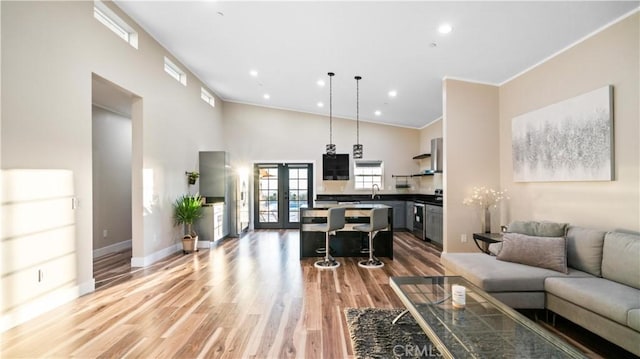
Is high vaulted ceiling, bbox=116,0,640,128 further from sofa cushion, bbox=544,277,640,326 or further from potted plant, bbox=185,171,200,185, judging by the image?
sofa cushion, bbox=544,277,640,326

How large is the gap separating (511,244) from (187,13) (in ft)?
16.4

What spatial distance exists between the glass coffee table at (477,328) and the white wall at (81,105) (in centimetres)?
375

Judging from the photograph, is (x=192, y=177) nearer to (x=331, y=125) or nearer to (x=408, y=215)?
(x=331, y=125)

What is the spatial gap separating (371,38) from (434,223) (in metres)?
4.06

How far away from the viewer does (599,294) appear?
93.0 inches

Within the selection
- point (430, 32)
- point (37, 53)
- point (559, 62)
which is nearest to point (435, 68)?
point (430, 32)

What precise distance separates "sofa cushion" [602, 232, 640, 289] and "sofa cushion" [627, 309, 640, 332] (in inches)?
25.4

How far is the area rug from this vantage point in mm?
2299

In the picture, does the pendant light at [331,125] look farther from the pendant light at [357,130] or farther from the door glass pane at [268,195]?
the door glass pane at [268,195]

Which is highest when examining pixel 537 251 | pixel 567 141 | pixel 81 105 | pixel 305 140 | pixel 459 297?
pixel 305 140

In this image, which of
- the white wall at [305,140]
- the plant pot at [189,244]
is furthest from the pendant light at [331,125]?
the plant pot at [189,244]

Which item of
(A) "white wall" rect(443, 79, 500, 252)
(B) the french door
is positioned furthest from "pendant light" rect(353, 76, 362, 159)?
(B) the french door

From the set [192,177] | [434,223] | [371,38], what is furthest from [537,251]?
[192,177]

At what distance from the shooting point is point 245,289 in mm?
3758
